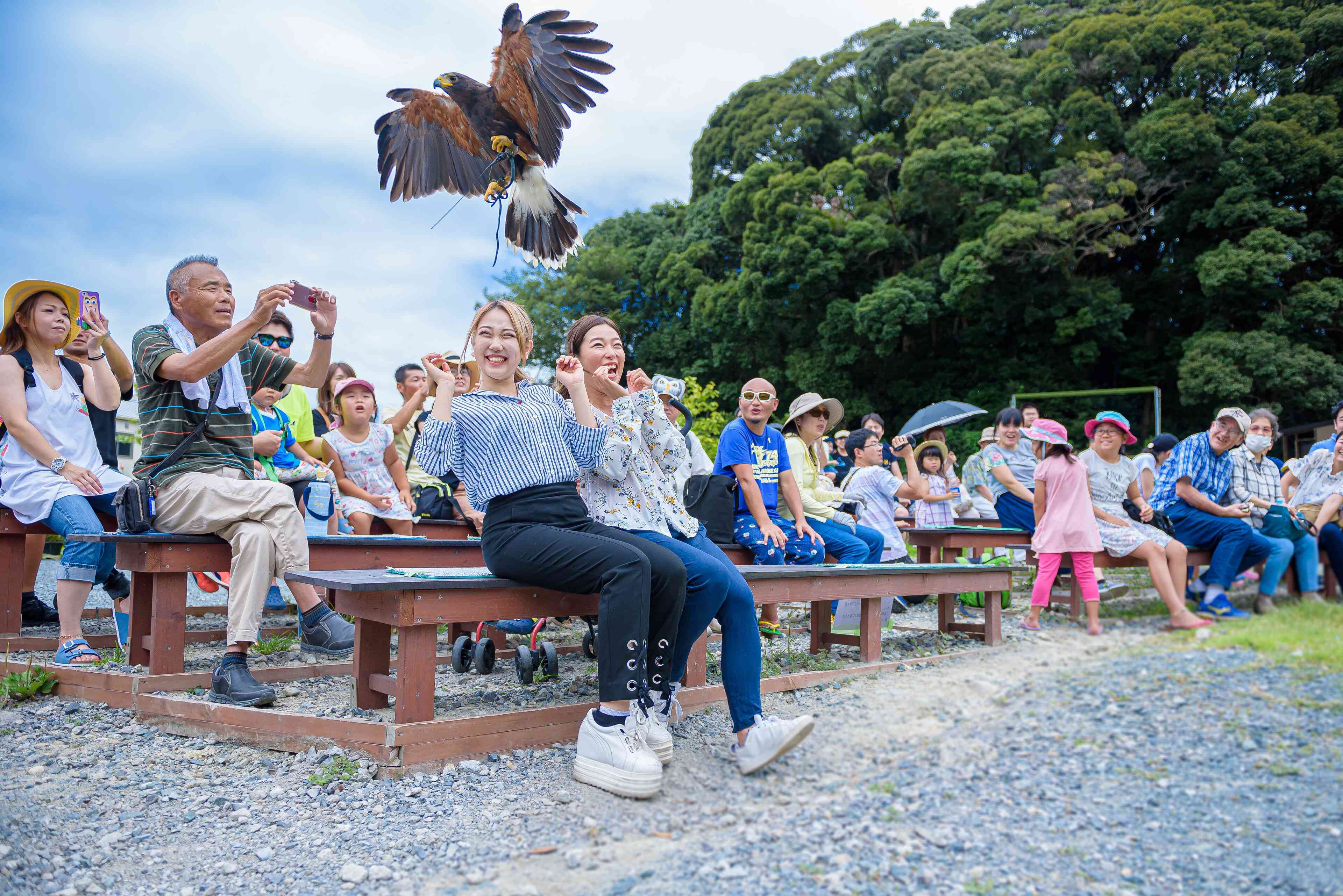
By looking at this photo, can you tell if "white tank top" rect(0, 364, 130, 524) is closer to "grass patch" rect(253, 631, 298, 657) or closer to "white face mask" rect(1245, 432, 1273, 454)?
"grass patch" rect(253, 631, 298, 657)

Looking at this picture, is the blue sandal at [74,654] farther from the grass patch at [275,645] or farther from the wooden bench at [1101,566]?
the wooden bench at [1101,566]

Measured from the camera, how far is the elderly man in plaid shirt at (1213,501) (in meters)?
4.62

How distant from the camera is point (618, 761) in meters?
2.37

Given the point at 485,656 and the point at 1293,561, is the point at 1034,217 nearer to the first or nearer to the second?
the point at 1293,561

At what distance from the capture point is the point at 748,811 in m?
2.26

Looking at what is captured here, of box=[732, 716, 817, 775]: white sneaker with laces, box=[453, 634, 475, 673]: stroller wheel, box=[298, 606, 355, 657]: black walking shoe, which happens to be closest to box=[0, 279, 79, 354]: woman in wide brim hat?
box=[298, 606, 355, 657]: black walking shoe

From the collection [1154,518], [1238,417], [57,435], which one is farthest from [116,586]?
[1238,417]

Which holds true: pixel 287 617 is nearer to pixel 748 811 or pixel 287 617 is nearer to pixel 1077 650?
pixel 748 811

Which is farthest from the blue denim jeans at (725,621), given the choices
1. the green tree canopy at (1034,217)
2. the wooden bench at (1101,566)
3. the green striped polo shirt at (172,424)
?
the green tree canopy at (1034,217)

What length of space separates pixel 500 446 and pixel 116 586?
2.87 m

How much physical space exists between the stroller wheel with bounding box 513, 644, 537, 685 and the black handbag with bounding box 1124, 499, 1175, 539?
3.48 metres

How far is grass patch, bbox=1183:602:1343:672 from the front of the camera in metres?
2.29

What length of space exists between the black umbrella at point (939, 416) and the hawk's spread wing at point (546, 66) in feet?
13.3

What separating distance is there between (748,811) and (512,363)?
1.58 metres
